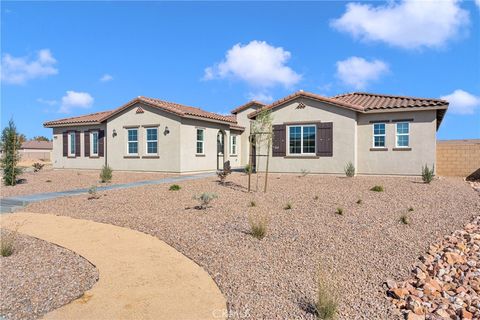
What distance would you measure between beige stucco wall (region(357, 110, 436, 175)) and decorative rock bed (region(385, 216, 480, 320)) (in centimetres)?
964

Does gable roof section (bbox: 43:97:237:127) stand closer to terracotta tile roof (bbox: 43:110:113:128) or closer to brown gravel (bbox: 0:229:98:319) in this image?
terracotta tile roof (bbox: 43:110:113:128)

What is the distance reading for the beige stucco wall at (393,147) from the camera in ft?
53.1

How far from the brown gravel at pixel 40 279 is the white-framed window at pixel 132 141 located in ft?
46.7

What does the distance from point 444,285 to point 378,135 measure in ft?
40.9

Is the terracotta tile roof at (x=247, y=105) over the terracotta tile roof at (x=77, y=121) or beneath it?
over

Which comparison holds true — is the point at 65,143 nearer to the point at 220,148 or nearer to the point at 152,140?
the point at 152,140

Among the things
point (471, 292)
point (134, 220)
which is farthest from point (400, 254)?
point (134, 220)

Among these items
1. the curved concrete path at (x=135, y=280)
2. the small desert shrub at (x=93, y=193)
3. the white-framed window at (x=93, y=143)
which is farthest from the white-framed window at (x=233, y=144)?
the curved concrete path at (x=135, y=280)

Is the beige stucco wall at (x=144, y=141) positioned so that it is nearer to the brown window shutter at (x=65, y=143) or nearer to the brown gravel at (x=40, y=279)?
the brown window shutter at (x=65, y=143)

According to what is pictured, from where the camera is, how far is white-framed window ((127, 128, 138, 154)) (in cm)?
2053

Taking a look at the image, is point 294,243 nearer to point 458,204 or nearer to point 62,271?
point 62,271

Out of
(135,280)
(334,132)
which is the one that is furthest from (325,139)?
(135,280)

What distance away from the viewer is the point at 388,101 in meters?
17.8

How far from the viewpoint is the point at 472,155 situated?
20.0m
